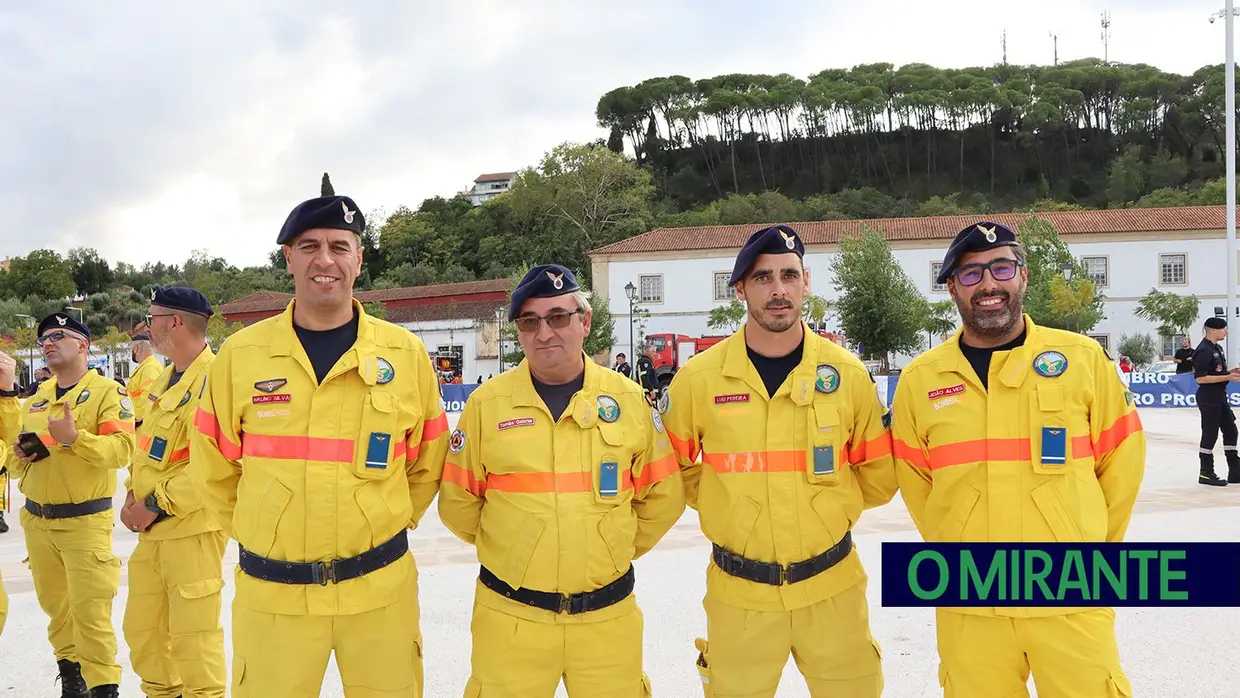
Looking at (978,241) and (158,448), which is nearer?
(978,241)

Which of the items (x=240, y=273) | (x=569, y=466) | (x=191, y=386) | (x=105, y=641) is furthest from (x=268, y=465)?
(x=240, y=273)

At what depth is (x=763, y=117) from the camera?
85.6m

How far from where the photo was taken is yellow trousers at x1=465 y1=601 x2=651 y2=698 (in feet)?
Answer: 9.84

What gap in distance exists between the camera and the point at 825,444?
326cm

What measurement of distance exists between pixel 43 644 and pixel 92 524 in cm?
134

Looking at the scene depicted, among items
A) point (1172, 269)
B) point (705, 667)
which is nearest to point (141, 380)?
point (705, 667)

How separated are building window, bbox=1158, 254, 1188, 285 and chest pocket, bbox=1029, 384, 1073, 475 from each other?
48125mm

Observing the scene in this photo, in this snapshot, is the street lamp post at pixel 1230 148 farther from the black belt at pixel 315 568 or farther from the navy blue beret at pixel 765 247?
the black belt at pixel 315 568

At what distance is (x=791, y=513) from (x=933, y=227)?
46.1 metres

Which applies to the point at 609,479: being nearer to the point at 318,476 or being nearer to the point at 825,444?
the point at 825,444

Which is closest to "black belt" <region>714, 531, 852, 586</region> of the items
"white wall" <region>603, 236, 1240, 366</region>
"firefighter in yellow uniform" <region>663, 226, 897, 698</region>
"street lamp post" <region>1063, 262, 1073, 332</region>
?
"firefighter in yellow uniform" <region>663, 226, 897, 698</region>

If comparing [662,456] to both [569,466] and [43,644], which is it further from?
[43,644]

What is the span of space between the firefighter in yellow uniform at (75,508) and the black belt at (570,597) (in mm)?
2740

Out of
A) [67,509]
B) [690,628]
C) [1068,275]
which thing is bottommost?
[690,628]
